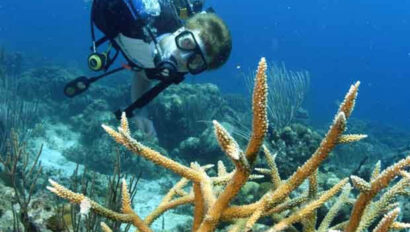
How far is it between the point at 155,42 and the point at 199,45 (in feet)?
1.78

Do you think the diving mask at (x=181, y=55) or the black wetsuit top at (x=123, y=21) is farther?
the black wetsuit top at (x=123, y=21)

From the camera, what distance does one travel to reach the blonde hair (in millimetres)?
3645

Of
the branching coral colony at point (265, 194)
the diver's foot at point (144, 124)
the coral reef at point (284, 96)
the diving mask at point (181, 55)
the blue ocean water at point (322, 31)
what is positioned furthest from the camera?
the blue ocean water at point (322, 31)

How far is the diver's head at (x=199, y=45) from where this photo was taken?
364 cm

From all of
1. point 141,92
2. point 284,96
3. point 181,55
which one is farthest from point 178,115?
point 181,55

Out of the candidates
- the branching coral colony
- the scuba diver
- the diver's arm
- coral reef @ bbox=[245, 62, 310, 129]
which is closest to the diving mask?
the scuba diver

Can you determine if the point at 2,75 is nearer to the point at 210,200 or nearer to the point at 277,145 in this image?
the point at 277,145

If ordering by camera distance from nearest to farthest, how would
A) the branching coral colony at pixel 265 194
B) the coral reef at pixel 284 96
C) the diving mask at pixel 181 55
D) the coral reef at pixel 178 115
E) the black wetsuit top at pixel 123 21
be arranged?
the branching coral colony at pixel 265 194 < the diving mask at pixel 181 55 < the black wetsuit top at pixel 123 21 < the coral reef at pixel 284 96 < the coral reef at pixel 178 115

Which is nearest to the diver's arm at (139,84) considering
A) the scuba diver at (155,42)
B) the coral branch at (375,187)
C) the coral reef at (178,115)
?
the scuba diver at (155,42)

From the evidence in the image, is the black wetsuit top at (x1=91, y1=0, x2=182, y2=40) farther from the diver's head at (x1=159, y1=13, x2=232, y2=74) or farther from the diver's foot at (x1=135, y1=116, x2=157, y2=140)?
the diver's foot at (x1=135, y1=116, x2=157, y2=140)

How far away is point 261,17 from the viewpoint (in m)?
138

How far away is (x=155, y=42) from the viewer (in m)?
3.90

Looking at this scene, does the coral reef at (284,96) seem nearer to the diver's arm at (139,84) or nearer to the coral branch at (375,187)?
the diver's arm at (139,84)

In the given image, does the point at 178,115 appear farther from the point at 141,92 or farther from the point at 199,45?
the point at 199,45
